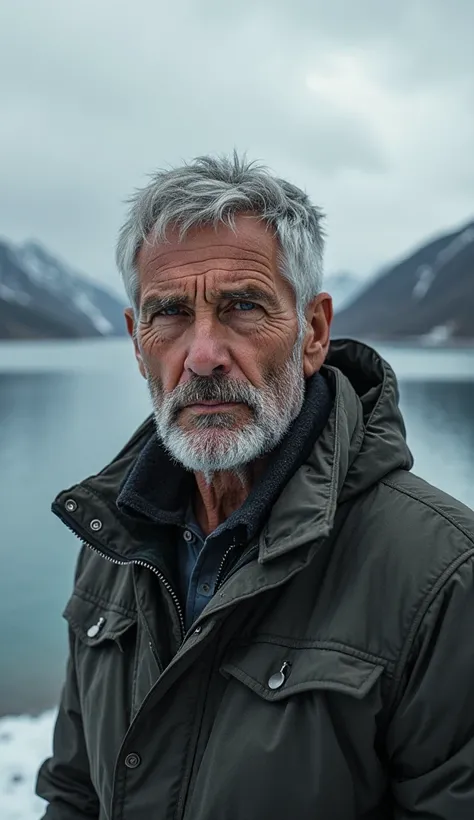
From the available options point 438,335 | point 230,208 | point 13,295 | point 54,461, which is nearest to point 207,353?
point 230,208

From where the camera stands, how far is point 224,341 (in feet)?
4.01

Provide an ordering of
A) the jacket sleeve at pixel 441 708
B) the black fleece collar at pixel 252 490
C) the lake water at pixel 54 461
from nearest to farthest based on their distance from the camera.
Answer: the jacket sleeve at pixel 441 708
the black fleece collar at pixel 252 490
the lake water at pixel 54 461

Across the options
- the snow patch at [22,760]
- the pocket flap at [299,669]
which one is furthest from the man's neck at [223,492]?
the snow patch at [22,760]

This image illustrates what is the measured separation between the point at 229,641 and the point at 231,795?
231 mm

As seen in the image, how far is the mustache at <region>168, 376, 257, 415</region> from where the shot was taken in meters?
1.21

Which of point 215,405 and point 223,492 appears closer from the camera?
point 215,405

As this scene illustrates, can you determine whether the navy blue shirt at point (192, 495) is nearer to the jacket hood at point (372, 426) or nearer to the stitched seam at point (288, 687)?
the jacket hood at point (372, 426)

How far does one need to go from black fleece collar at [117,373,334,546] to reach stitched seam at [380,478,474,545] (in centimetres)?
18

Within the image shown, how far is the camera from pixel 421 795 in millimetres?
934

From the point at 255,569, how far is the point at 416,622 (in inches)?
10.7

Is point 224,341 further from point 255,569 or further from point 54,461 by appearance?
point 54,461

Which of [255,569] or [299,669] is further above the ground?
[255,569]

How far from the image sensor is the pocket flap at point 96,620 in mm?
1292

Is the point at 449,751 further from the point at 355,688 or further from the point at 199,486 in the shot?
the point at 199,486
